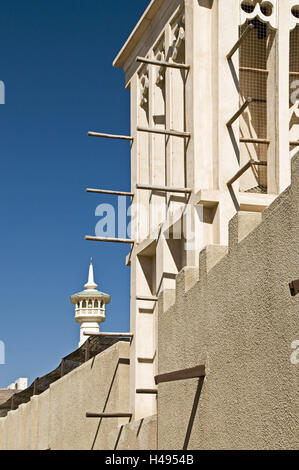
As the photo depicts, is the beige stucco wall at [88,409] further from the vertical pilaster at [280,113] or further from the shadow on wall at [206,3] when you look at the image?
the shadow on wall at [206,3]

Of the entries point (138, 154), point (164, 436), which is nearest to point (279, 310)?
point (164, 436)

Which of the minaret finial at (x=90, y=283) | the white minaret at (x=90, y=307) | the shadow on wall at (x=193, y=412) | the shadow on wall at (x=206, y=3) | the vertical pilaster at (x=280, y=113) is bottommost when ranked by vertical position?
the shadow on wall at (x=193, y=412)

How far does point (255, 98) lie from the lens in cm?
1502

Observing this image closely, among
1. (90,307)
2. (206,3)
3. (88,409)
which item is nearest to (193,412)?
(206,3)

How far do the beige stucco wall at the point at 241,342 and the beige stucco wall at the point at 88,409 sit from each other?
1917 millimetres

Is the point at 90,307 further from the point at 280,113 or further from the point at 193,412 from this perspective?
the point at 193,412

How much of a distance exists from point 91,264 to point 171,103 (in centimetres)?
4380

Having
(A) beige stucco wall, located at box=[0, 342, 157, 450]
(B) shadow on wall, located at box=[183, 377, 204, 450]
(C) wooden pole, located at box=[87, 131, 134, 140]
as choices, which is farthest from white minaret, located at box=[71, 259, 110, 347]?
(B) shadow on wall, located at box=[183, 377, 204, 450]

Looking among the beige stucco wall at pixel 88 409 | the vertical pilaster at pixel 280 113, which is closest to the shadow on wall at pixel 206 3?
the vertical pilaster at pixel 280 113

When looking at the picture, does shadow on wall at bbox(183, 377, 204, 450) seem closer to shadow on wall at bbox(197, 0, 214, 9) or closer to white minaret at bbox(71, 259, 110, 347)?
shadow on wall at bbox(197, 0, 214, 9)

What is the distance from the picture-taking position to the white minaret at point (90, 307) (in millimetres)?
49491

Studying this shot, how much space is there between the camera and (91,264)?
5791cm
